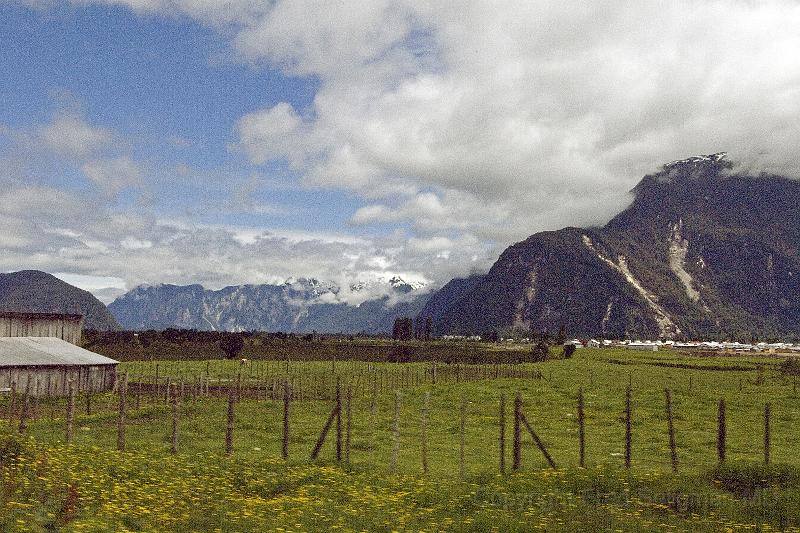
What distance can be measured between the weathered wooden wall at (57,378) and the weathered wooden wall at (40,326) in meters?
10.0

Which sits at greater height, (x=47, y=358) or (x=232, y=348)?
(x=47, y=358)

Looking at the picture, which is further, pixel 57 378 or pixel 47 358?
pixel 47 358

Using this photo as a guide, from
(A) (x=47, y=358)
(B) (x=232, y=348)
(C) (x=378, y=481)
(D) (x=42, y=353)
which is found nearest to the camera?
(C) (x=378, y=481)

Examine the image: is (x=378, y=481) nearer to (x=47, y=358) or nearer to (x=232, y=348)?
(x=47, y=358)

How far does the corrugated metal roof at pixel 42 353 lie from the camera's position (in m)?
65.4

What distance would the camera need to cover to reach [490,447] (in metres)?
41.4

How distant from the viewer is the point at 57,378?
220 ft

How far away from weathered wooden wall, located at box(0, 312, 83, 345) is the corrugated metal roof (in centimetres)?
96

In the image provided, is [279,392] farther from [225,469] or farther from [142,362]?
[142,362]

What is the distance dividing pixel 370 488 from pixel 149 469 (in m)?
8.09

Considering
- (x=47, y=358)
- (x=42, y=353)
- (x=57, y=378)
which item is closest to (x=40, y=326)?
(x=42, y=353)

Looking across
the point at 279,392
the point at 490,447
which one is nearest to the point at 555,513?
the point at 490,447

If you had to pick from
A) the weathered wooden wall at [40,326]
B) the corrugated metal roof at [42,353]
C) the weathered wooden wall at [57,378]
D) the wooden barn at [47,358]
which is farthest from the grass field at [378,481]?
the weathered wooden wall at [40,326]

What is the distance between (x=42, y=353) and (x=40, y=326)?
9.18 meters
